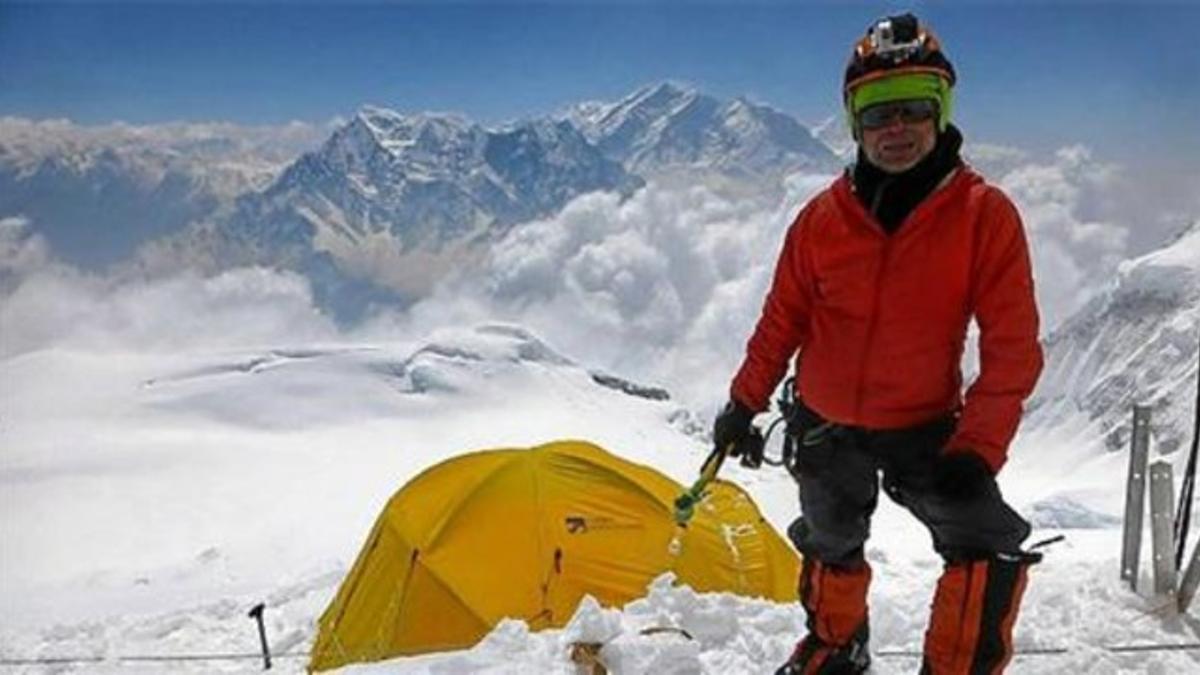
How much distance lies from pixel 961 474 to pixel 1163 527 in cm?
396

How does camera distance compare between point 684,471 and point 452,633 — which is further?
point 684,471

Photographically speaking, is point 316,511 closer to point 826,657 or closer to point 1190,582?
point 1190,582

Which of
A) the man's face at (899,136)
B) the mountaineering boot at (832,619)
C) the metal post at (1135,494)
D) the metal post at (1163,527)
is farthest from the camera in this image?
the metal post at (1135,494)

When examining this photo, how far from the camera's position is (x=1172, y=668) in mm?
5516

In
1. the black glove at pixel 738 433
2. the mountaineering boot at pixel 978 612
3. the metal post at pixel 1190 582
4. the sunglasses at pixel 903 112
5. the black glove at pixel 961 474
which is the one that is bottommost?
the mountaineering boot at pixel 978 612

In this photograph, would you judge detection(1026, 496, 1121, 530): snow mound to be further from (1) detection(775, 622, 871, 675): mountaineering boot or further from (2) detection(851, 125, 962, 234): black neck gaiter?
(2) detection(851, 125, 962, 234): black neck gaiter

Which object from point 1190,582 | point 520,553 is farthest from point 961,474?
point 520,553

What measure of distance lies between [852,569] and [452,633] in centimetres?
522

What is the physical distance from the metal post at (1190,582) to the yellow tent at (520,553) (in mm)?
3772

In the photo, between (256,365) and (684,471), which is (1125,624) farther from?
(256,365)

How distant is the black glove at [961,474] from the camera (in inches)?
142

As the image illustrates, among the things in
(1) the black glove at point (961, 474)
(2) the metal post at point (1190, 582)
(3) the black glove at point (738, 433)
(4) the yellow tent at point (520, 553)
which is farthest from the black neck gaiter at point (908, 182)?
(4) the yellow tent at point (520, 553)

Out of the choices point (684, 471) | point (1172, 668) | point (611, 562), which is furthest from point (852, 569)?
point (684, 471)

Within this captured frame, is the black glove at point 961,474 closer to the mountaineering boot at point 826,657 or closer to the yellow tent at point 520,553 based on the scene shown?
the mountaineering boot at point 826,657
